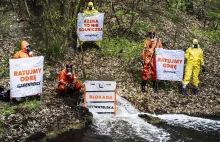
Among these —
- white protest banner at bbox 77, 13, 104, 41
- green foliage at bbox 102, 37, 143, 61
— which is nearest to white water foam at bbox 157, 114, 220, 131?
green foliage at bbox 102, 37, 143, 61

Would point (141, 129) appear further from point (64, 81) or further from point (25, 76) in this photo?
point (25, 76)

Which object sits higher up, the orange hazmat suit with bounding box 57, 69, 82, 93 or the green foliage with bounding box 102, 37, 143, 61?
the green foliage with bounding box 102, 37, 143, 61

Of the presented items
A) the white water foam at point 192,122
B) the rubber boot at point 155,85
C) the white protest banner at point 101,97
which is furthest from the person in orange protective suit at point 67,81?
the rubber boot at point 155,85

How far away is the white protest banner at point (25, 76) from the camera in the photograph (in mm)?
11086

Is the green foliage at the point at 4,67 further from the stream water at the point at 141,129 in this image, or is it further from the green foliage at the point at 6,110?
the stream water at the point at 141,129

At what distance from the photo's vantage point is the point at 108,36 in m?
19.1

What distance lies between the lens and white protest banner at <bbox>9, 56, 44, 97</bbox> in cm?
1109

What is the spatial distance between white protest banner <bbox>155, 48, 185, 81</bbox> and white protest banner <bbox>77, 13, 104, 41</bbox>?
3866 millimetres

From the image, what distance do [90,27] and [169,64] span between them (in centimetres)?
447

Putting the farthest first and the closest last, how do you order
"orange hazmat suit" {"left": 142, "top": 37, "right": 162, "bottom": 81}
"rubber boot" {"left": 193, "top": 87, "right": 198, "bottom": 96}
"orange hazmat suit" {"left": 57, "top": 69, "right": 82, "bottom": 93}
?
"rubber boot" {"left": 193, "top": 87, "right": 198, "bottom": 96} → "orange hazmat suit" {"left": 142, "top": 37, "right": 162, "bottom": 81} → "orange hazmat suit" {"left": 57, "top": 69, "right": 82, "bottom": 93}

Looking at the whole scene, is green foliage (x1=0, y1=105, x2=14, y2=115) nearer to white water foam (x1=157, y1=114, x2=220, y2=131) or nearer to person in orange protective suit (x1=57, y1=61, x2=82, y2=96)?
person in orange protective suit (x1=57, y1=61, x2=82, y2=96)

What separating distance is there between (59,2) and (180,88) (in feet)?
22.1

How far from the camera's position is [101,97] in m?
12.4

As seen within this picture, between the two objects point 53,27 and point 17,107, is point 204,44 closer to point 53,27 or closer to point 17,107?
point 53,27
